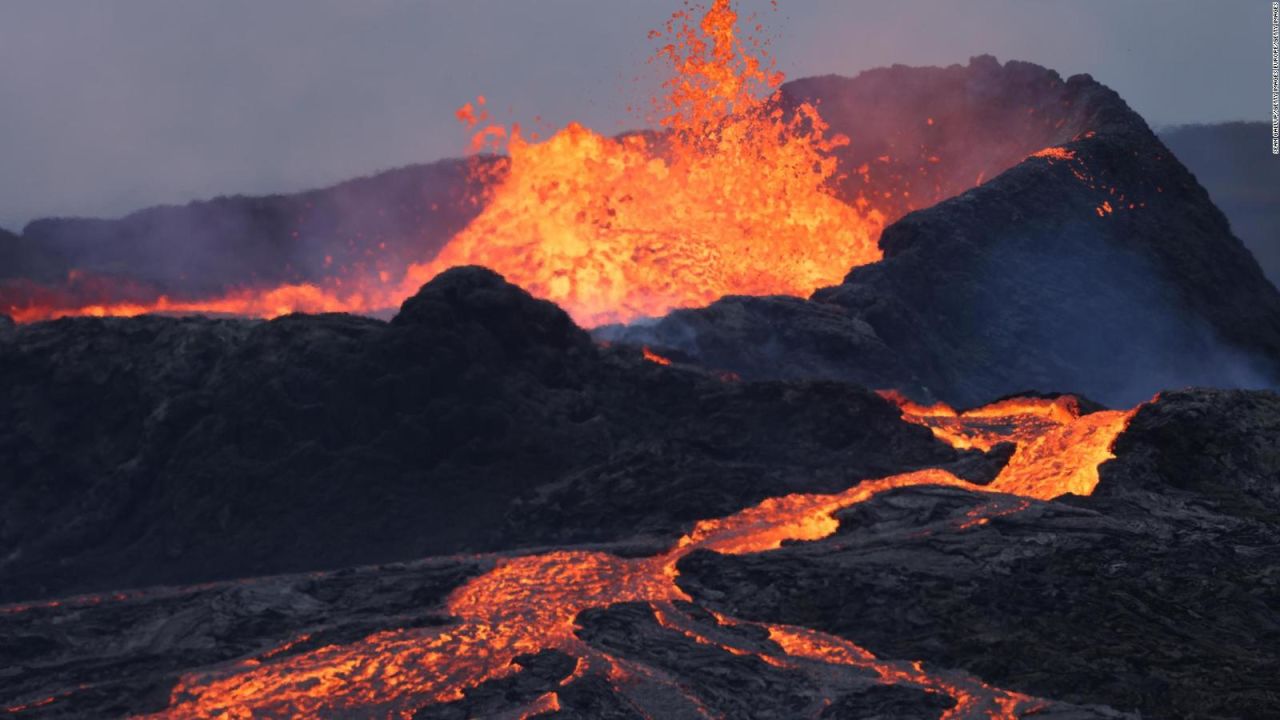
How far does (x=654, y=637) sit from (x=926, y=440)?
55.7 feet

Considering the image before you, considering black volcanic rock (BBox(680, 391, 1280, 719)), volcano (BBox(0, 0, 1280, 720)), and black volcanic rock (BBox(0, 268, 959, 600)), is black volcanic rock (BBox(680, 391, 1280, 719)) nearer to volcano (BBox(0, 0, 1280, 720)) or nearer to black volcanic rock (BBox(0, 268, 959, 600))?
volcano (BBox(0, 0, 1280, 720))

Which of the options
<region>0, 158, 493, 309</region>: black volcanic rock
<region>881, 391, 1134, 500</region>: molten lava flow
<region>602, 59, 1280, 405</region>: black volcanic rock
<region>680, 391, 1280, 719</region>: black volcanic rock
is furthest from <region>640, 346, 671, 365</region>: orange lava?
<region>0, 158, 493, 309</region>: black volcanic rock

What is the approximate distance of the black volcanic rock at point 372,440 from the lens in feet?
121

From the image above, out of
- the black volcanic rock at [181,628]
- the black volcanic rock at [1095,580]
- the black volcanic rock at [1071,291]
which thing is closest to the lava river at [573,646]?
the black volcanic rock at [181,628]

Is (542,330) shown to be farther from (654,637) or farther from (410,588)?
(654,637)

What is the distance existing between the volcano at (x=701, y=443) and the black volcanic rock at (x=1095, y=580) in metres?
0.10

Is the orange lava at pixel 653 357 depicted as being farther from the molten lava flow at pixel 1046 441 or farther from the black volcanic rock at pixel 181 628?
the black volcanic rock at pixel 181 628

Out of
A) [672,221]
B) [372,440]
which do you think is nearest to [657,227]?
[672,221]

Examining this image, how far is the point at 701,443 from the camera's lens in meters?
39.0

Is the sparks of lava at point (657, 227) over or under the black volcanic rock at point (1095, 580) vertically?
over

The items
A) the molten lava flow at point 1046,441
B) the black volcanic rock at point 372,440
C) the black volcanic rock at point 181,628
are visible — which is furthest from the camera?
the black volcanic rock at point 372,440

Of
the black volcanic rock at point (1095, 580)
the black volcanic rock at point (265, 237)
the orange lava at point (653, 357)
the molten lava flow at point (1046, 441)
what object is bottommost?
the black volcanic rock at point (1095, 580)

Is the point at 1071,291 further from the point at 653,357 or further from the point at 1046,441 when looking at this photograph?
the point at 1046,441

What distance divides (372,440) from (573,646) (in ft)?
56.5
